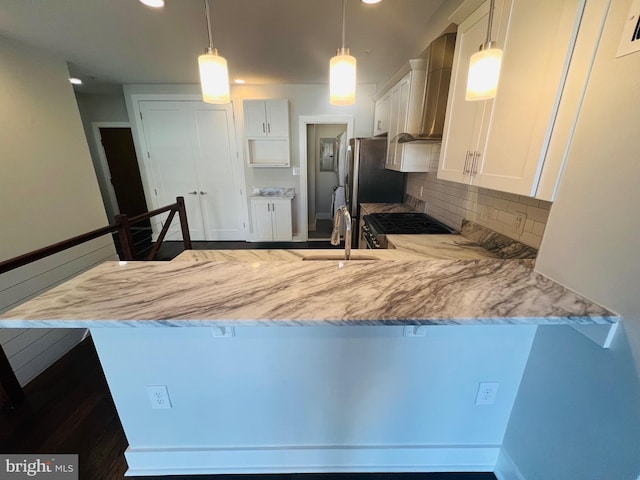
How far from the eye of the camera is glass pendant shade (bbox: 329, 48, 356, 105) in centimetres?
106

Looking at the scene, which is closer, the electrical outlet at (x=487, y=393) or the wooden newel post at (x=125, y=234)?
the electrical outlet at (x=487, y=393)

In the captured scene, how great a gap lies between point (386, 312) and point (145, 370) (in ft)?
3.68

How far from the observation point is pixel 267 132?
4.09 meters

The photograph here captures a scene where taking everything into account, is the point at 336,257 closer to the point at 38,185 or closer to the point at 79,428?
the point at 79,428

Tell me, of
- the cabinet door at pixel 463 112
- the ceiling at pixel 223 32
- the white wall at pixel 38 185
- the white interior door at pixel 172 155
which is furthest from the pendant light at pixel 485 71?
the white interior door at pixel 172 155

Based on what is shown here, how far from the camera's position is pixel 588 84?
790mm

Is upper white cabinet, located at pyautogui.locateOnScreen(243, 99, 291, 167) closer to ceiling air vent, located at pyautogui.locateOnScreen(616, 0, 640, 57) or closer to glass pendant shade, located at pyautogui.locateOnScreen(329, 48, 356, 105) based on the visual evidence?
glass pendant shade, located at pyautogui.locateOnScreen(329, 48, 356, 105)

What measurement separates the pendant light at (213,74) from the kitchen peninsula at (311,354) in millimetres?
775

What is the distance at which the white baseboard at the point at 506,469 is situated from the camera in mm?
1158

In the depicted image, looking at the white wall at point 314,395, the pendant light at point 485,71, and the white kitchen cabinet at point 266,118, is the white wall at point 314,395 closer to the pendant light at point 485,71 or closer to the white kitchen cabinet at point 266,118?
the pendant light at point 485,71

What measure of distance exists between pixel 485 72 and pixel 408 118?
151cm

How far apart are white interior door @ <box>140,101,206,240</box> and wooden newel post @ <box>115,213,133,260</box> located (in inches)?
104

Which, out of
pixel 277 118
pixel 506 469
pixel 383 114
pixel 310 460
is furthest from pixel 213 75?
pixel 277 118

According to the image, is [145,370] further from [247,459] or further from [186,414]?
[247,459]
